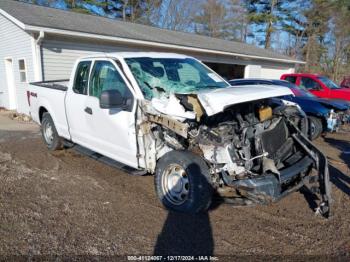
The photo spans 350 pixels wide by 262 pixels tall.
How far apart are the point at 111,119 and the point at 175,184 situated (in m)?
1.32

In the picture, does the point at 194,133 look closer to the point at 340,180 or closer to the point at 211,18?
the point at 340,180

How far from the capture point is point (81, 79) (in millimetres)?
5023

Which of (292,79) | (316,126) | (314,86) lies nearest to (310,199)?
(316,126)

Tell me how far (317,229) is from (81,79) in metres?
4.16

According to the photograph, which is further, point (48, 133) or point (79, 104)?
point (48, 133)

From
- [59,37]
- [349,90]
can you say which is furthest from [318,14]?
[59,37]

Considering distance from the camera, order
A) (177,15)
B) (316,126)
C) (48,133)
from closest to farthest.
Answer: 1. (48,133)
2. (316,126)
3. (177,15)

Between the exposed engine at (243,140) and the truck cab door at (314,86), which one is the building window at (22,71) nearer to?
the exposed engine at (243,140)

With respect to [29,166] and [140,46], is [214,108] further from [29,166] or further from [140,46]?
[140,46]

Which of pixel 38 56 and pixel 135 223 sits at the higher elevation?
pixel 38 56

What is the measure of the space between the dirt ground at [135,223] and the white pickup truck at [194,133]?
0.27 metres

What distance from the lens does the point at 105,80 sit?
4535 millimetres

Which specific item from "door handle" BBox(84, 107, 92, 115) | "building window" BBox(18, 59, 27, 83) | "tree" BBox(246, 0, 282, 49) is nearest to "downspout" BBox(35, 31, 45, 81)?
"building window" BBox(18, 59, 27, 83)

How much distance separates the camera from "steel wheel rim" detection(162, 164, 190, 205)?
3.63 meters
